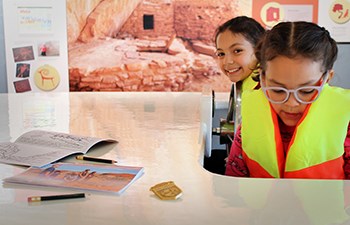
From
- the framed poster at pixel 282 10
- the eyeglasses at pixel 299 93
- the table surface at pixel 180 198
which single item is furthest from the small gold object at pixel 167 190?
the framed poster at pixel 282 10

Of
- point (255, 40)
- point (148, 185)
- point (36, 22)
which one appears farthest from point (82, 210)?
point (36, 22)

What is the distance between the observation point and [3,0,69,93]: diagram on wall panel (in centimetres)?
381

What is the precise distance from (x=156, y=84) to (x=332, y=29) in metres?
1.53

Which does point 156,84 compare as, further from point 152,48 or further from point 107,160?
point 107,160

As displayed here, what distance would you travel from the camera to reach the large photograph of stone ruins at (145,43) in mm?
3756

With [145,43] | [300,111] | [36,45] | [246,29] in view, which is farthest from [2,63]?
[300,111]

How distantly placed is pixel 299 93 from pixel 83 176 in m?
0.61

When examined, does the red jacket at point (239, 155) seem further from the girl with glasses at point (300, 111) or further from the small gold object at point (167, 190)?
the small gold object at point (167, 190)

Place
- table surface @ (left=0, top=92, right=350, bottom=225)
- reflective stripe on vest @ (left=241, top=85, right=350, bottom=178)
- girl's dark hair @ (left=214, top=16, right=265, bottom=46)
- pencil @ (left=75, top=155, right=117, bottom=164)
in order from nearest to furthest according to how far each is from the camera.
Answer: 1. table surface @ (left=0, top=92, right=350, bottom=225)
2. pencil @ (left=75, top=155, right=117, bottom=164)
3. reflective stripe on vest @ (left=241, top=85, right=350, bottom=178)
4. girl's dark hair @ (left=214, top=16, right=265, bottom=46)

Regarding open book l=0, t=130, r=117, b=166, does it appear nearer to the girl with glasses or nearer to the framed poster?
the girl with glasses

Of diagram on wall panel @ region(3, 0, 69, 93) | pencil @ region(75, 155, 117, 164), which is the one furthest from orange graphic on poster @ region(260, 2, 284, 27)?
pencil @ region(75, 155, 117, 164)

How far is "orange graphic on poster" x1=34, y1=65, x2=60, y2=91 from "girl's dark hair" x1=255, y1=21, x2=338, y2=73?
283cm

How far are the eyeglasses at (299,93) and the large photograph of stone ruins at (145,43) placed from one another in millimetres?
2574

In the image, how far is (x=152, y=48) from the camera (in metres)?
3.80
